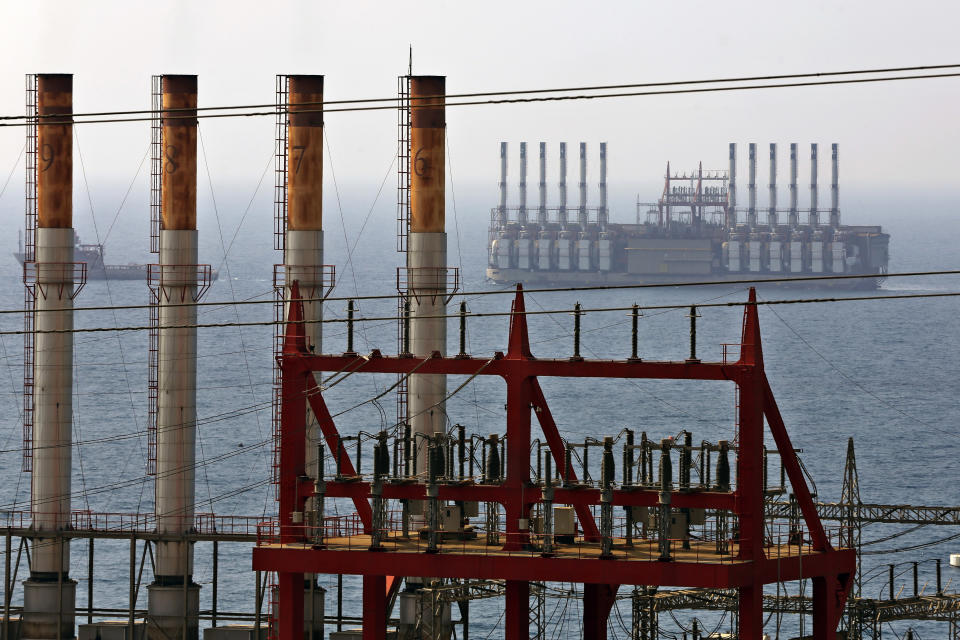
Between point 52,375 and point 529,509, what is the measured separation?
22471 mm

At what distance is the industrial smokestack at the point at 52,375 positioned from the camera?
60.2 metres

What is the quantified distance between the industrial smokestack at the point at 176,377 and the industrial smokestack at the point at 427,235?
7554mm

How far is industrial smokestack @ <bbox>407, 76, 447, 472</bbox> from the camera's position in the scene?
194ft

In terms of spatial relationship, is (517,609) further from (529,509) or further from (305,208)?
(305,208)

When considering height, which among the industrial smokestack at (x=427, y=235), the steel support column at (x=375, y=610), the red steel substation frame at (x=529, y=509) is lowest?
the steel support column at (x=375, y=610)

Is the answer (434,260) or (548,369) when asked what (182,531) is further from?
(548,369)

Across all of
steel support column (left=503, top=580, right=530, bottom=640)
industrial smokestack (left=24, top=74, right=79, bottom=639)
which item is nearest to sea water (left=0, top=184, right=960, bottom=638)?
industrial smokestack (left=24, top=74, right=79, bottom=639)

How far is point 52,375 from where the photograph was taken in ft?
203

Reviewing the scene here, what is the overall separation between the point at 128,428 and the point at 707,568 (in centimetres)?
9614

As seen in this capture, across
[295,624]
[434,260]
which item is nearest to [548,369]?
[295,624]

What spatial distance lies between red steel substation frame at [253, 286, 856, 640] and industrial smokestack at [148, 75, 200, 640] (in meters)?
12.3

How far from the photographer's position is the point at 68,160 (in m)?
62.9

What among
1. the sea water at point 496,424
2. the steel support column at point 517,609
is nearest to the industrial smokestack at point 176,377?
the steel support column at point 517,609

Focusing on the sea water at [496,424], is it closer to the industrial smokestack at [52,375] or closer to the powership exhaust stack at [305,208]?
the industrial smokestack at [52,375]
